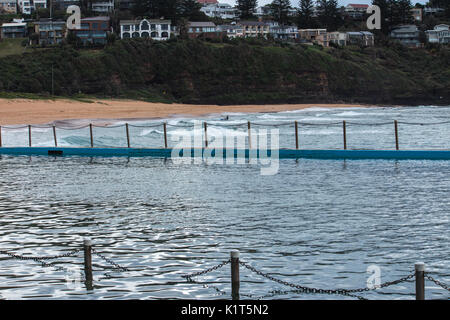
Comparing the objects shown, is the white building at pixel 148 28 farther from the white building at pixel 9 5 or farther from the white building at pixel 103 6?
the white building at pixel 9 5

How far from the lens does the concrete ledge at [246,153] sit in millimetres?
27359

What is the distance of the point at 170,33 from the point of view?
13800 centimetres

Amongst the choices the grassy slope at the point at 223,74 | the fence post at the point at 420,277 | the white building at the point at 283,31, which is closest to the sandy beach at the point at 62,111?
the grassy slope at the point at 223,74

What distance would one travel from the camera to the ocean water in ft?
33.9

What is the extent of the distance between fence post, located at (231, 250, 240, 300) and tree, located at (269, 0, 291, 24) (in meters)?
174

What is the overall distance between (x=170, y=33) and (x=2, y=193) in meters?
121

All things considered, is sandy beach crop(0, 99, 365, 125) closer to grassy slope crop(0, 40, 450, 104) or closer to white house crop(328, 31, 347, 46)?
grassy slope crop(0, 40, 450, 104)

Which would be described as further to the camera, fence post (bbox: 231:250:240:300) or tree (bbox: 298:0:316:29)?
tree (bbox: 298:0:316:29)

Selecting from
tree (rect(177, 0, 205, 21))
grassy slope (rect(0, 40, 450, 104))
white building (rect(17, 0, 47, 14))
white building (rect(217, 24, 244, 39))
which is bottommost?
grassy slope (rect(0, 40, 450, 104))

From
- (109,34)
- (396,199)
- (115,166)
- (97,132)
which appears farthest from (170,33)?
(396,199)

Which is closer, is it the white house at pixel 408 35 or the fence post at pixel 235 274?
the fence post at pixel 235 274

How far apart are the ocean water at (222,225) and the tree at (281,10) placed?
6147 inches

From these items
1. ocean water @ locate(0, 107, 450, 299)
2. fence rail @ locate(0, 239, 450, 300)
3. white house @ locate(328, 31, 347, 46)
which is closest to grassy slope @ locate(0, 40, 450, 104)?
white house @ locate(328, 31, 347, 46)

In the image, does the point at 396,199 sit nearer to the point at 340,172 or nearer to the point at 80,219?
the point at 340,172
